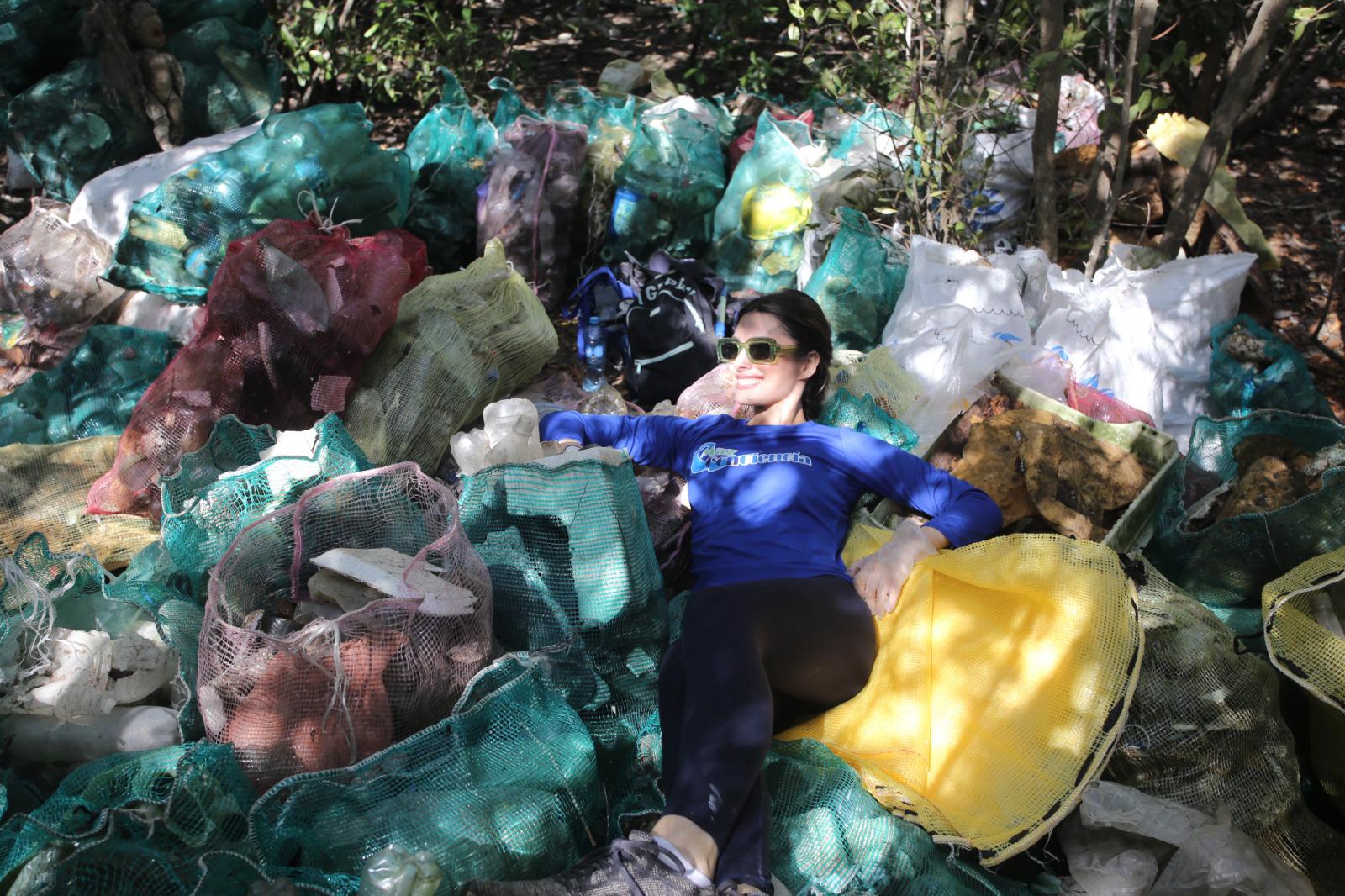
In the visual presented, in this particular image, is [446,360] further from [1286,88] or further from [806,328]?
[1286,88]

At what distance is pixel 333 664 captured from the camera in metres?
A: 2.14

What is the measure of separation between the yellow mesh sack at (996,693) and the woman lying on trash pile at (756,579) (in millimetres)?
88

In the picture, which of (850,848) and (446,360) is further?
(446,360)

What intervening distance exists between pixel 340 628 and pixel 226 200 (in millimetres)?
1997

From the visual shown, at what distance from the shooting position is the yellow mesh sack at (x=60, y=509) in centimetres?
288

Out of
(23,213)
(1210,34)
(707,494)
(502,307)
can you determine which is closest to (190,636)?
(707,494)

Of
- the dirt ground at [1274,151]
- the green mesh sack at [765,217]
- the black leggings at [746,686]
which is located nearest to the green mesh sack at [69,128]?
the dirt ground at [1274,151]

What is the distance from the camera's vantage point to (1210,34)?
5.57 m

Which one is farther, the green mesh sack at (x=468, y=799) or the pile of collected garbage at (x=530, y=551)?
the pile of collected garbage at (x=530, y=551)

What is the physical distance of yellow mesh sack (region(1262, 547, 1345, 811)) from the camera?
2223mm

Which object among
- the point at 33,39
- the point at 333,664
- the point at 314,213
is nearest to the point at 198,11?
the point at 33,39

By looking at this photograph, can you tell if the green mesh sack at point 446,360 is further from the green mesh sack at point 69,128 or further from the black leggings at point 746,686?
the green mesh sack at point 69,128

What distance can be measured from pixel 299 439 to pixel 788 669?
141 centimetres

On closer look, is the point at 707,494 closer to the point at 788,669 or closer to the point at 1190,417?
the point at 788,669
